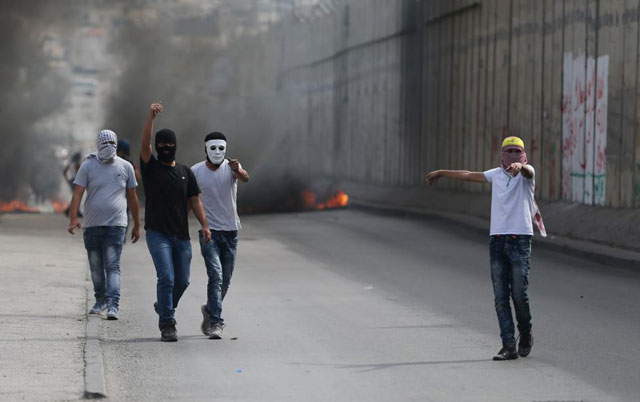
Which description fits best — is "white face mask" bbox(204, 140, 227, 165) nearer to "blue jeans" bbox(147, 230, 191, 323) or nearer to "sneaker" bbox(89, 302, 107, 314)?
"blue jeans" bbox(147, 230, 191, 323)

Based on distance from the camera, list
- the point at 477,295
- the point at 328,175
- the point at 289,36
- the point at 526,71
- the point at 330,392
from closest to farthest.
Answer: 1. the point at 330,392
2. the point at 477,295
3. the point at 526,71
4. the point at 328,175
5. the point at 289,36

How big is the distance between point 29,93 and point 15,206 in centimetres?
495

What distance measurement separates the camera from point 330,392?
776 centimetres

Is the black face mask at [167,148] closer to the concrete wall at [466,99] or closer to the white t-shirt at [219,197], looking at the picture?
the white t-shirt at [219,197]

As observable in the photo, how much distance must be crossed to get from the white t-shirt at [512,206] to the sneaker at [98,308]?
3.98 m

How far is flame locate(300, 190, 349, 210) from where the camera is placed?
3422cm

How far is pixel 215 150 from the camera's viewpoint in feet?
33.6

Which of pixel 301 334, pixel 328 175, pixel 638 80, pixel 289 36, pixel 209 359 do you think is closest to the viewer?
pixel 209 359

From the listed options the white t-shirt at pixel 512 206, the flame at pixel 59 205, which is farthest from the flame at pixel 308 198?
the white t-shirt at pixel 512 206

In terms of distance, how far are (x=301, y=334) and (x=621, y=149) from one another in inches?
390

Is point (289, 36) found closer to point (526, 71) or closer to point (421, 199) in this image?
point (421, 199)

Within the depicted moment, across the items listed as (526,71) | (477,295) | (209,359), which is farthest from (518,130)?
(209,359)

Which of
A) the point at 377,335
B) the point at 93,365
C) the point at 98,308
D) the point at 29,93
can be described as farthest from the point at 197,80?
the point at 93,365

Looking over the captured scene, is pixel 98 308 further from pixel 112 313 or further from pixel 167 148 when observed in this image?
pixel 167 148
